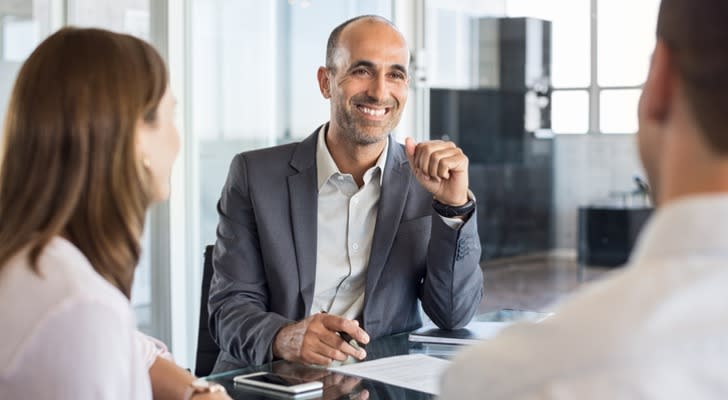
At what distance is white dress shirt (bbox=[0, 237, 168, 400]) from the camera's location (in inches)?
48.9

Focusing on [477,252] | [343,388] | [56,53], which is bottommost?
[343,388]

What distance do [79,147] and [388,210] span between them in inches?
60.8

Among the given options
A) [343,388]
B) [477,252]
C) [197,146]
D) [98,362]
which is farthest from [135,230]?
[197,146]

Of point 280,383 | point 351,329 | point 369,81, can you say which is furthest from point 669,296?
point 369,81

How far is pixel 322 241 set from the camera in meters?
2.85

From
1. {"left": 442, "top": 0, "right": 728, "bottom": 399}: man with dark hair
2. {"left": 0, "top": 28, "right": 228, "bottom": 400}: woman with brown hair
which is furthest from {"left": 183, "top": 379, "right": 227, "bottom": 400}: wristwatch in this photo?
{"left": 442, "top": 0, "right": 728, "bottom": 399}: man with dark hair

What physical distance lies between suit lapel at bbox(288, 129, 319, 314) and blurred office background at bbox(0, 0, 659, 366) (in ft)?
4.61

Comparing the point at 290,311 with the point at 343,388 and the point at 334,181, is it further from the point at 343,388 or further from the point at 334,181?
the point at 343,388

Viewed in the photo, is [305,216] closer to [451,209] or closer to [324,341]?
[451,209]

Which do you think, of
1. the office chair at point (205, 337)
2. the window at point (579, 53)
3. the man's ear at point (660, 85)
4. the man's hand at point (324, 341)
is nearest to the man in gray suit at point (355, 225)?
the office chair at point (205, 337)

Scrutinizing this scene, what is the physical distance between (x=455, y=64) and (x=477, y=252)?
2573 mm

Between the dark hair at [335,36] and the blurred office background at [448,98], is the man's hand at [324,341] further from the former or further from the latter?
the blurred office background at [448,98]

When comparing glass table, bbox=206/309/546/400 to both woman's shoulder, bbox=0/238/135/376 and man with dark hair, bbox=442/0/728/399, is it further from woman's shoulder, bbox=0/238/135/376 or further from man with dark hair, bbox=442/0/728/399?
man with dark hair, bbox=442/0/728/399

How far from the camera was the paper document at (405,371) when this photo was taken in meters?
1.99
